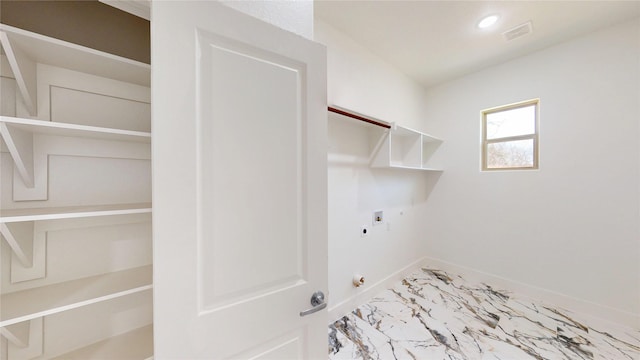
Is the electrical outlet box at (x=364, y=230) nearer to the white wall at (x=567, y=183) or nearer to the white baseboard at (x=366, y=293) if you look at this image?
the white baseboard at (x=366, y=293)

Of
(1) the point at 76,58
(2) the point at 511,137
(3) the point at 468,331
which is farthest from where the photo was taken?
(2) the point at 511,137

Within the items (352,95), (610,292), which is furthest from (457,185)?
(352,95)

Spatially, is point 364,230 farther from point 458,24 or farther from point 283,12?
point 458,24

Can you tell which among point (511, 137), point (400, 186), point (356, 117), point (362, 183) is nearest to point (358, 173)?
point (362, 183)

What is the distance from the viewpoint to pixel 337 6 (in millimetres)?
1730

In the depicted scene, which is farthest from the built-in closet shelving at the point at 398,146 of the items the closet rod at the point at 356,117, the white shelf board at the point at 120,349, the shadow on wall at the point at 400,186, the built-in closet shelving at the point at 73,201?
the white shelf board at the point at 120,349

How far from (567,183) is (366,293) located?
233cm

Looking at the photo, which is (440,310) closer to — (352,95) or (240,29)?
(352,95)

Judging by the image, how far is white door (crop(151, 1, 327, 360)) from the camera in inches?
26.1

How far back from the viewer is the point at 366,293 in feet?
7.48

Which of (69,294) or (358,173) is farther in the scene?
(358,173)

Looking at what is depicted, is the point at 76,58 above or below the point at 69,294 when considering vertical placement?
above

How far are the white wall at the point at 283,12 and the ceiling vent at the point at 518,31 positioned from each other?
6.77ft

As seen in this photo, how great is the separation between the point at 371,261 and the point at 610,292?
84.3 inches
